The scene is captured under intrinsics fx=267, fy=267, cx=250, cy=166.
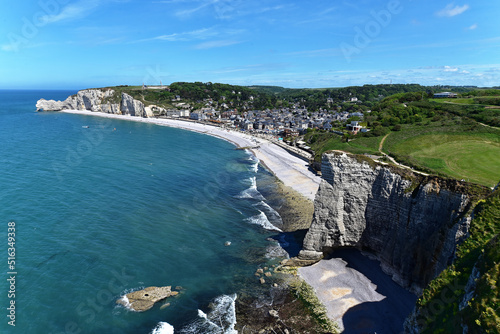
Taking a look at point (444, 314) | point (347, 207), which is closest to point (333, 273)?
point (347, 207)

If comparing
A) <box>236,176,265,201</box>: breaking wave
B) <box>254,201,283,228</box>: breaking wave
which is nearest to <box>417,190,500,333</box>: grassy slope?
<box>254,201,283,228</box>: breaking wave

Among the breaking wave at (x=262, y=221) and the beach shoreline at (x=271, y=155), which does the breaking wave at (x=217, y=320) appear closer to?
the breaking wave at (x=262, y=221)

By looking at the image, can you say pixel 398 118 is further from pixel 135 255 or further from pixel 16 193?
pixel 16 193

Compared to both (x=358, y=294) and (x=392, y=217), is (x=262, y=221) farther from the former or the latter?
(x=392, y=217)

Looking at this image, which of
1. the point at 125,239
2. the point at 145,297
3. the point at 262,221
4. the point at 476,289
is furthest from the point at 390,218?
the point at 125,239

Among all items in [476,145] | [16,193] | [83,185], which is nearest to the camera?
[16,193]

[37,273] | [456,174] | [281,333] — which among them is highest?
[456,174]
